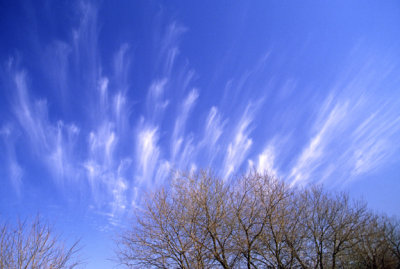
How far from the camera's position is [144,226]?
10828mm

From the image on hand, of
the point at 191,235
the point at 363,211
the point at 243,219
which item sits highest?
the point at 363,211

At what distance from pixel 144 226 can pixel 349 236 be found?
12656 millimetres

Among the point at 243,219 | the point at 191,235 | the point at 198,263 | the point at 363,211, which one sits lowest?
the point at 198,263

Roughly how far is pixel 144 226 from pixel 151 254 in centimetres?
136

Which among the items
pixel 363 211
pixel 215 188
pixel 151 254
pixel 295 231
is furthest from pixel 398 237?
pixel 151 254

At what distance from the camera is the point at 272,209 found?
1141 centimetres

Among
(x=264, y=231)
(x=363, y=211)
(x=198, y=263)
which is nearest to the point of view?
(x=198, y=263)

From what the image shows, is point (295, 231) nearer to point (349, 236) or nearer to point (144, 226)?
point (349, 236)

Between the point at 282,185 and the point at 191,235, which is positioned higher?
the point at 282,185

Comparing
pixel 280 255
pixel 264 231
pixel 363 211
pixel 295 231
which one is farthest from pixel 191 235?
pixel 363 211

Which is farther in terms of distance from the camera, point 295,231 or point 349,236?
point 349,236

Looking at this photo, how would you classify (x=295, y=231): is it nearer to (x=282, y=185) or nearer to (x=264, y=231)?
(x=264, y=231)

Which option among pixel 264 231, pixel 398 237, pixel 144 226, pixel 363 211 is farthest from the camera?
pixel 398 237

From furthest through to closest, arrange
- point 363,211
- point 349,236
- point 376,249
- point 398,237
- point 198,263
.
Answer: point 398,237
point 376,249
point 363,211
point 349,236
point 198,263
